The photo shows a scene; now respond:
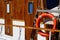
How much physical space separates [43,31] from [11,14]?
403 mm

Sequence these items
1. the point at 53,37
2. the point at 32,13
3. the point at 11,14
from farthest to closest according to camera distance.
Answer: the point at 11,14 → the point at 32,13 → the point at 53,37

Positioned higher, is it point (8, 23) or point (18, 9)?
point (18, 9)

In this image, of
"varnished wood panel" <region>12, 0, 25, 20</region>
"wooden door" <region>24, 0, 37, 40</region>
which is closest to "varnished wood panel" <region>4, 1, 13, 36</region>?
"varnished wood panel" <region>12, 0, 25, 20</region>

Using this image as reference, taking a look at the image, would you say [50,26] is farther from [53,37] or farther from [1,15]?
[1,15]

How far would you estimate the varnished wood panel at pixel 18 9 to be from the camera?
1.33 meters

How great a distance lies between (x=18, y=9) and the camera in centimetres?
135

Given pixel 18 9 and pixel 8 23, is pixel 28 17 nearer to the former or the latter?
pixel 18 9

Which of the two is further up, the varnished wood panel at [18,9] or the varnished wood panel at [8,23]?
the varnished wood panel at [18,9]

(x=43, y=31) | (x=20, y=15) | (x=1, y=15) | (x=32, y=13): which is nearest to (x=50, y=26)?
(x=43, y=31)

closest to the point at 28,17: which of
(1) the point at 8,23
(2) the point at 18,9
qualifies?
(2) the point at 18,9

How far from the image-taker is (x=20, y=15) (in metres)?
1.35

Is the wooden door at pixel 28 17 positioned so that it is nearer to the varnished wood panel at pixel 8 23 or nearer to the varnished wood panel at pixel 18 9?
the varnished wood panel at pixel 18 9

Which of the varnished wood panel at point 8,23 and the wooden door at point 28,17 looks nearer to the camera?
the wooden door at point 28,17

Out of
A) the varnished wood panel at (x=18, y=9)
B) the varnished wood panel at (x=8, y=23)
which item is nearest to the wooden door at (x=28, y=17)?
the varnished wood panel at (x=18, y=9)
